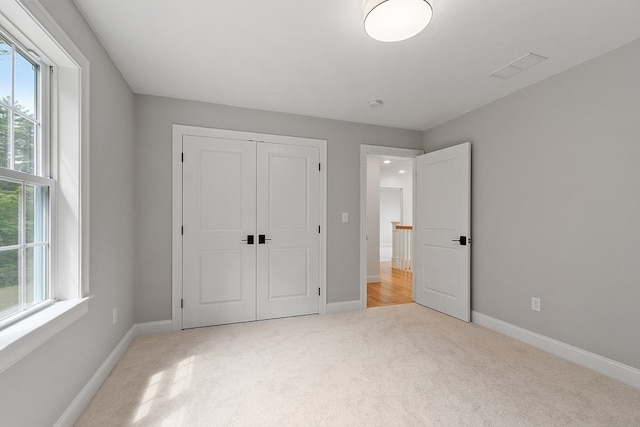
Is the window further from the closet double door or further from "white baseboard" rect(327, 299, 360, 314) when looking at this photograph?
"white baseboard" rect(327, 299, 360, 314)

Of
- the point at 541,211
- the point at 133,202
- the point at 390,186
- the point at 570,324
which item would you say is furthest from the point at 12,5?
the point at 390,186

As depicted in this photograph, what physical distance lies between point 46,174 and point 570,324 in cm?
398

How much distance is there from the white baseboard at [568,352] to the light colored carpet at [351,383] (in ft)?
0.26

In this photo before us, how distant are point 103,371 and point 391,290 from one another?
12.8 feet

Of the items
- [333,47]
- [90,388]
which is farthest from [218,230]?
[333,47]

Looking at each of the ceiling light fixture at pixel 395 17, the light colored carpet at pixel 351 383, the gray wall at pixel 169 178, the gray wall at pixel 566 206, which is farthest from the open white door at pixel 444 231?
the ceiling light fixture at pixel 395 17

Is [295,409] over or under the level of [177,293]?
under

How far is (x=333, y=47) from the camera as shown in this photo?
7.08 feet

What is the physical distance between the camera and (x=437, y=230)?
Answer: 3.77 metres

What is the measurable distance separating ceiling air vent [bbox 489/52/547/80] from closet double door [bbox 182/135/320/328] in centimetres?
200

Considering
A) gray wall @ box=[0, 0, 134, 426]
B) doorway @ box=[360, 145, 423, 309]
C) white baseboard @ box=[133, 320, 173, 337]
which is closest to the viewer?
gray wall @ box=[0, 0, 134, 426]

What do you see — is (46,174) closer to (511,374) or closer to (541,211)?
(511,374)

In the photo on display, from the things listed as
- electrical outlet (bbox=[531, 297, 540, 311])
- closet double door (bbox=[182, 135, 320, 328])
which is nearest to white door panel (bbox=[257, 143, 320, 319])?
closet double door (bbox=[182, 135, 320, 328])

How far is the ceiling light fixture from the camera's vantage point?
60.6 inches
